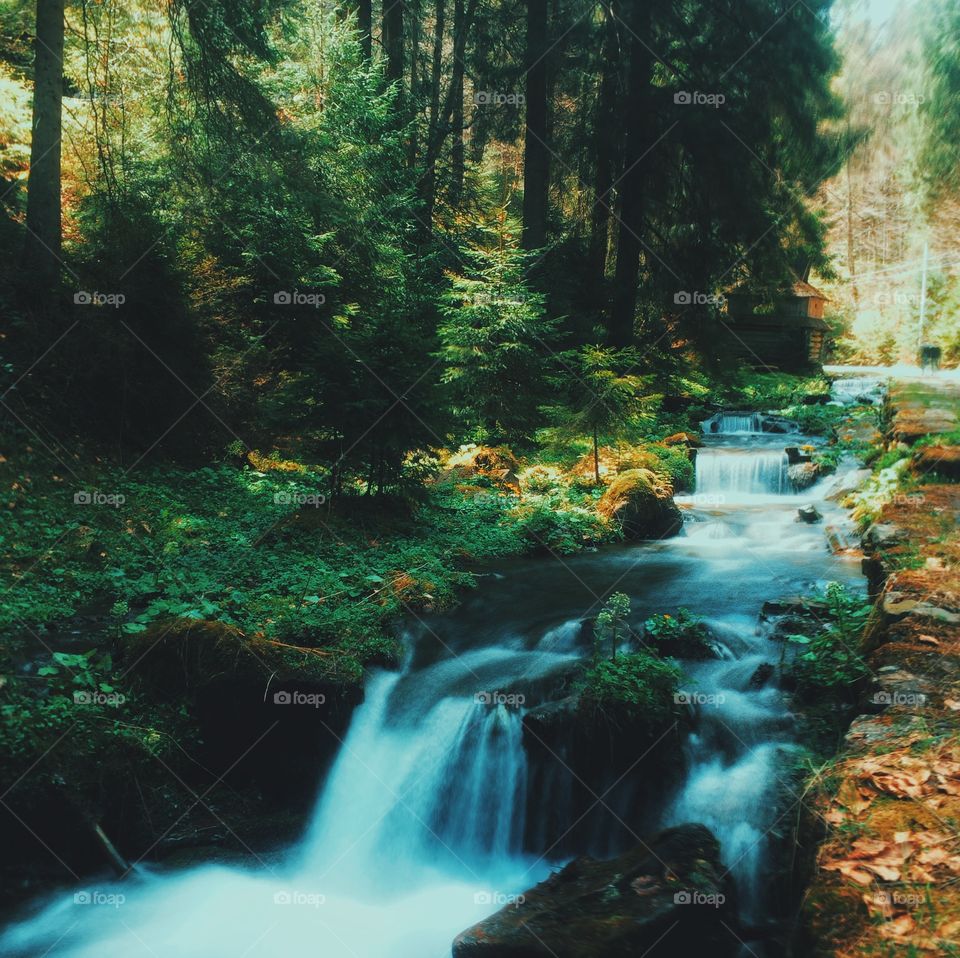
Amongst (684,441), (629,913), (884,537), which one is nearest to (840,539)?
(884,537)

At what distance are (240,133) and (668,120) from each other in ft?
34.3

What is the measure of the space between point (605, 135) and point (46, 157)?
1165 centimetres

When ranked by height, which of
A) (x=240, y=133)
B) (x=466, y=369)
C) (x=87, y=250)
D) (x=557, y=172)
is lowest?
(x=466, y=369)

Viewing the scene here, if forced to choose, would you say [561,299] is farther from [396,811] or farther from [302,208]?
[396,811]

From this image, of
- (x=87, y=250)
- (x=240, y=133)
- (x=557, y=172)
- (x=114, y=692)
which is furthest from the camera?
(x=557, y=172)

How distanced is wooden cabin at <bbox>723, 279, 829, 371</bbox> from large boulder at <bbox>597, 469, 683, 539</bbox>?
43.2 ft

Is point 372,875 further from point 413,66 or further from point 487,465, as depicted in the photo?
point 413,66

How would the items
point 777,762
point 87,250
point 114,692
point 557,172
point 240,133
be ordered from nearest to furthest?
1. point 777,762
2. point 114,692
3. point 240,133
4. point 87,250
5. point 557,172

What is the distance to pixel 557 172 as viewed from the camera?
61.7 ft

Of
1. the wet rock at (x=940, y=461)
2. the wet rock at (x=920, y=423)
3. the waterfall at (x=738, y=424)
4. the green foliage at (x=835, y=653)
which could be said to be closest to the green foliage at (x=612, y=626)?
the green foliage at (x=835, y=653)

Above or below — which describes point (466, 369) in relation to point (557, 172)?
below

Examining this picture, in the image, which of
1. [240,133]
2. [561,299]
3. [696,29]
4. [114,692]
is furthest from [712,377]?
[114,692]

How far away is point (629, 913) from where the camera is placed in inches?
155

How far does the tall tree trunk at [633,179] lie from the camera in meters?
15.8
